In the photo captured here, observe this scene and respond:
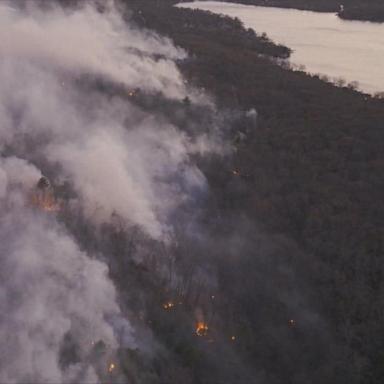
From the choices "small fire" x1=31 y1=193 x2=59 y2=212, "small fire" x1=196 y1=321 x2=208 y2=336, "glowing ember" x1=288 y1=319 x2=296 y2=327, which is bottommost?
"glowing ember" x1=288 y1=319 x2=296 y2=327

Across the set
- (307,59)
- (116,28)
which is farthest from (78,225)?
(307,59)

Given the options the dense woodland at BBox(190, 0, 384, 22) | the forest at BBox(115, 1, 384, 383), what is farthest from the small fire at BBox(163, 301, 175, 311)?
the dense woodland at BBox(190, 0, 384, 22)

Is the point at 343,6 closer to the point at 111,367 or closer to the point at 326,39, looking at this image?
the point at 326,39

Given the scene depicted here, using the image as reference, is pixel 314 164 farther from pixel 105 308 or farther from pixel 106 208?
pixel 105 308

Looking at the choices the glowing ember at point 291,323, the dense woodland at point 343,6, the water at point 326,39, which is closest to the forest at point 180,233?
the glowing ember at point 291,323

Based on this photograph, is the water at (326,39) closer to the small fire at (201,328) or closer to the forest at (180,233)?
the forest at (180,233)

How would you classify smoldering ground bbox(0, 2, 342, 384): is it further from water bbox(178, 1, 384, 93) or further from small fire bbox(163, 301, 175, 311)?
water bbox(178, 1, 384, 93)

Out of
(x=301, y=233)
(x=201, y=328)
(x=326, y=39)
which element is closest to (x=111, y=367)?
(x=201, y=328)
